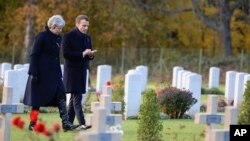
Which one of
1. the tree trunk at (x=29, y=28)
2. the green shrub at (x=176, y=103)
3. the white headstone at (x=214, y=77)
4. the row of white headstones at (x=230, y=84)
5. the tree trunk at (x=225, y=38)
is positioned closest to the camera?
the green shrub at (x=176, y=103)

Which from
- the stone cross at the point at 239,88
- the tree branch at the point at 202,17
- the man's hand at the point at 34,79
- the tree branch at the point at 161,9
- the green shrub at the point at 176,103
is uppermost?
the tree branch at the point at 161,9

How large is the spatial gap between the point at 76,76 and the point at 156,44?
135 feet

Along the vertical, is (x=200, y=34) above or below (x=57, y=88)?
above

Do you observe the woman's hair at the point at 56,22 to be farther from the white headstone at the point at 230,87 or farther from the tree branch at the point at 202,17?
the tree branch at the point at 202,17

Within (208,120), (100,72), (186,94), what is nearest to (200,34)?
(100,72)

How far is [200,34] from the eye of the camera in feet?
184

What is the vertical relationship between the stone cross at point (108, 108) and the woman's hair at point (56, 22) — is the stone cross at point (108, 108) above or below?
below

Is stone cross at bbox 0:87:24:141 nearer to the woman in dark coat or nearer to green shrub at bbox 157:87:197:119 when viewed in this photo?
the woman in dark coat

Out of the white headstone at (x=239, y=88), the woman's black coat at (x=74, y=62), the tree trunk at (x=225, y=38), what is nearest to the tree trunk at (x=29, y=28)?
the tree trunk at (x=225, y=38)

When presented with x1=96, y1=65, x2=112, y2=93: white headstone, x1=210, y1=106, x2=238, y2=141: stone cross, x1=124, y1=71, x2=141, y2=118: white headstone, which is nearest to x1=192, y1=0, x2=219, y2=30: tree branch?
x1=96, y1=65, x2=112, y2=93: white headstone

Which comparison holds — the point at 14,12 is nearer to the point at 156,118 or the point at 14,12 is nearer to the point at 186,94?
the point at 186,94

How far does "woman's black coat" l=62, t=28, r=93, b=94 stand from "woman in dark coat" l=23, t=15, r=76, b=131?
35cm

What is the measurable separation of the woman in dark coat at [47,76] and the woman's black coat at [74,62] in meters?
0.35

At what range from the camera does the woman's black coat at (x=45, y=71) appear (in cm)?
1503
